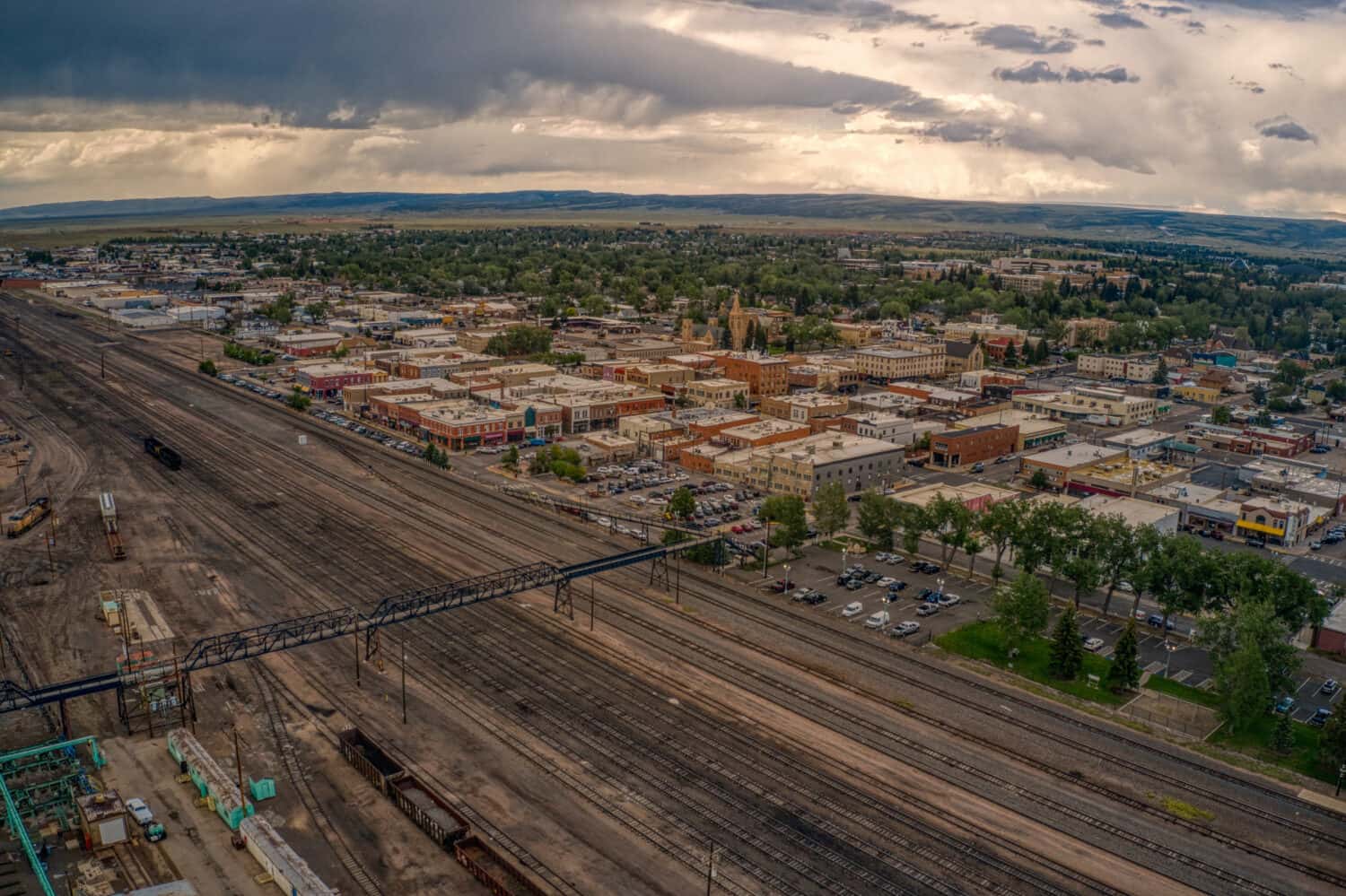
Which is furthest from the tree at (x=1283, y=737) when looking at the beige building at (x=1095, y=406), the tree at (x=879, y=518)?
the beige building at (x=1095, y=406)

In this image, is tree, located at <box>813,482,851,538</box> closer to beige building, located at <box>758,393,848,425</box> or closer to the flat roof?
the flat roof

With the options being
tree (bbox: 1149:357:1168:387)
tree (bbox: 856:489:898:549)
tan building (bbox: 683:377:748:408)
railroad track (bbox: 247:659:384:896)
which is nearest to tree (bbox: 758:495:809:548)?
tree (bbox: 856:489:898:549)

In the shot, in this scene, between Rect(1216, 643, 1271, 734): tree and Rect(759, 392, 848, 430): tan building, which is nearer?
Rect(1216, 643, 1271, 734): tree

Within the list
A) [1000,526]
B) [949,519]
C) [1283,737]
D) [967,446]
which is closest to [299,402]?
[967,446]

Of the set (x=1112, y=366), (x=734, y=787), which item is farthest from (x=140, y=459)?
(x=1112, y=366)

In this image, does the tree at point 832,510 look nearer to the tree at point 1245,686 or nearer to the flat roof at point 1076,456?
the flat roof at point 1076,456

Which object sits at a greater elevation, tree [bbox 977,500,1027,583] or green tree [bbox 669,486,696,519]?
tree [bbox 977,500,1027,583]

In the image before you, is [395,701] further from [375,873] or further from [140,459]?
[140,459]
